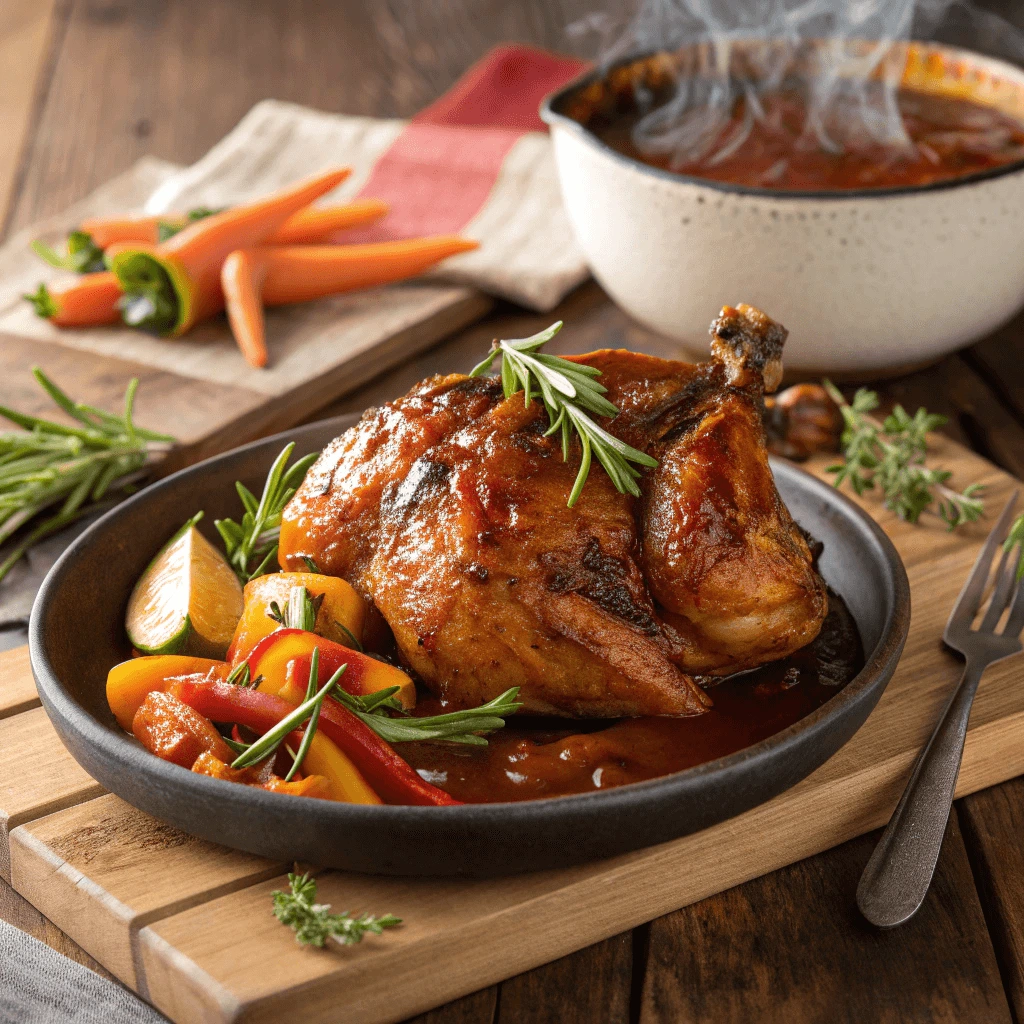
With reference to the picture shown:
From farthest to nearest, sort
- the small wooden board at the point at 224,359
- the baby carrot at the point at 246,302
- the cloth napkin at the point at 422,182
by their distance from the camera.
Result: the cloth napkin at the point at 422,182 → the baby carrot at the point at 246,302 → the small wooden board at the point at 224,359

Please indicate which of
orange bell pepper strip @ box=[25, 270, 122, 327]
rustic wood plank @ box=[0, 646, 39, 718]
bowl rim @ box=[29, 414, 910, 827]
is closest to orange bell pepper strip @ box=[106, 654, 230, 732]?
bowl rim @ box=[29, 414, 910, 827]

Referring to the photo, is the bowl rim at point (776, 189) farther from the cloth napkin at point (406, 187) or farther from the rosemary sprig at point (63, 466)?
the rosemary sprig at point (63, 466)

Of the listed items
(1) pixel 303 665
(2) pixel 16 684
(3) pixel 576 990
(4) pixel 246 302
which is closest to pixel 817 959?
(3) pixel 576 990

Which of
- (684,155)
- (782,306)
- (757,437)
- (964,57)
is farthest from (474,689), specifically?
(964,57)

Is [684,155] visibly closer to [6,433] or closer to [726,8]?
[726,8]

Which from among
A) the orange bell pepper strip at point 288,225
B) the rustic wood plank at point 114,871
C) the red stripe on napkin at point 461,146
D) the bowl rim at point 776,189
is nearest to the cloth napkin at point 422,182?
the red stripe on napkin at point 461,146

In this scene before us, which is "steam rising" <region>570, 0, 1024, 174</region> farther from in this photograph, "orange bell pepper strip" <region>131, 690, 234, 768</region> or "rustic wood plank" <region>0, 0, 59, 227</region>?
"rustic wood plank" <region>0, 0, 59, 227</region>

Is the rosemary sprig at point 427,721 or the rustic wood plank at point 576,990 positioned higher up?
the rosemary sprig at point 427,721

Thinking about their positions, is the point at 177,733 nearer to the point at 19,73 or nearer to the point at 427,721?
the point at 427,721
